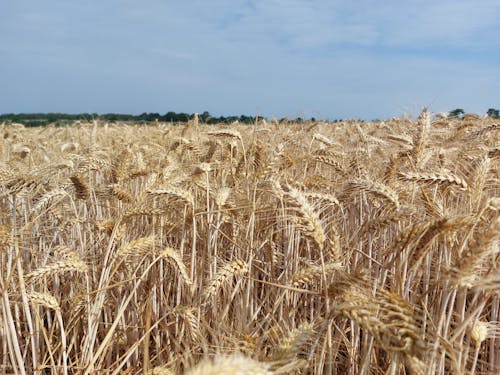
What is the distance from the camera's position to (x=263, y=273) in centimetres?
286

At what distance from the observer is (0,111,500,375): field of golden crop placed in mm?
1372

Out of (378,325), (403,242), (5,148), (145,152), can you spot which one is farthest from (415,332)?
(5,148)

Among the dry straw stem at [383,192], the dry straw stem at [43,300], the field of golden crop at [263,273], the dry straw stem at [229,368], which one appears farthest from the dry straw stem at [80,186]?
the dry straw stem at [229,368]

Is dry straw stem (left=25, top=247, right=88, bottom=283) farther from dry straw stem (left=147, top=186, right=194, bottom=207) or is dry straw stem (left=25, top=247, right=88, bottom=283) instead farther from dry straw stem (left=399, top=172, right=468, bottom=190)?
dry straw stem (left=399, top=172, right=468, bottom=190)

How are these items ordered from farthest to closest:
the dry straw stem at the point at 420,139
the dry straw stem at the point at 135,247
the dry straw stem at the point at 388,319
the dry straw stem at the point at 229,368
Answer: the dry straw stem at the point at 420,139
the dry straw stem at the point at 135,247
the dry straw stem at the point at 388,319
the dry straw stem at the point at 229,368

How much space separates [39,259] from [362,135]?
239 cm

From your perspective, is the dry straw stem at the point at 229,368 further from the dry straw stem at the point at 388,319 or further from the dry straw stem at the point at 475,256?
the dry straw stem at the point at 475,256

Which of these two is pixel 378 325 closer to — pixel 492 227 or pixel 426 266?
pixel 492 227

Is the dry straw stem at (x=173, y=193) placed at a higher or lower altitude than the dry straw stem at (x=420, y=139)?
lower

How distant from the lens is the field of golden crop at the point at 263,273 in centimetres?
137

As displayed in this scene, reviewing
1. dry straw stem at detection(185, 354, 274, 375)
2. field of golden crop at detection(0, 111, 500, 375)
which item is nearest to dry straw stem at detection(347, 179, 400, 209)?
field of golden crop at detection(0, 111, 500, 375)

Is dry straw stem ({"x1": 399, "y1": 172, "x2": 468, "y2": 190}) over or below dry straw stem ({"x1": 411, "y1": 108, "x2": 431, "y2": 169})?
below

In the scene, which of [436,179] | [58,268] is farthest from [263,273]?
[436,179]

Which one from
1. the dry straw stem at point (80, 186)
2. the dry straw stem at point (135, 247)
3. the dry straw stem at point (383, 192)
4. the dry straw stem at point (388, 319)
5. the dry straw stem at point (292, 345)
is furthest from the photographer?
the dry straw stem at point (80, 186)
